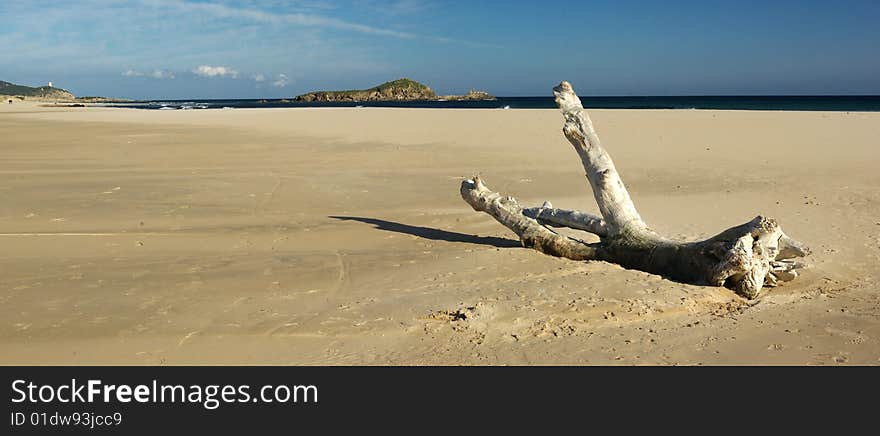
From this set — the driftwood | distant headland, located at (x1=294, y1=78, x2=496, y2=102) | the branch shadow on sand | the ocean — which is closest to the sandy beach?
the branch shadow on sand

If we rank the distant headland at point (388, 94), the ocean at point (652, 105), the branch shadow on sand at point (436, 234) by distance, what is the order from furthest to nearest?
the distant headland at point (388, 94) < the ocean at point (652, 105) < the branch shadow on sand at point (436, 234)

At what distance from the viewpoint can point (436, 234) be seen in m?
8.05

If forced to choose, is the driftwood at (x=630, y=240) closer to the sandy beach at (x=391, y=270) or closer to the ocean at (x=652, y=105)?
the sandy beach at (x=391, y=270)

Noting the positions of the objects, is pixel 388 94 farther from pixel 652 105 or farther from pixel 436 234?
pixel 436 234

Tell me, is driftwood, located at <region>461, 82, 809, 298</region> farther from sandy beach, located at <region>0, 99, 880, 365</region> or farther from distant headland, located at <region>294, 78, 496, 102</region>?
distant headland, located at <region>294, 78, 496, 102</region>

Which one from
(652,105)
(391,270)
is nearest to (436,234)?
(391,270)

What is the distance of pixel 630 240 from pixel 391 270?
221cm

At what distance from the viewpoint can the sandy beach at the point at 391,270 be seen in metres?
4.38

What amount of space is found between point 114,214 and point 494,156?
9.39m

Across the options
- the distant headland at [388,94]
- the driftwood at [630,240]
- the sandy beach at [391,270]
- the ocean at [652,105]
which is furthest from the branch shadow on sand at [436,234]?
the distant headland at [388,94]

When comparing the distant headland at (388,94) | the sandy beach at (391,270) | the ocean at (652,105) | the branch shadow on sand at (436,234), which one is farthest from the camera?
the distant headland at (388,94)

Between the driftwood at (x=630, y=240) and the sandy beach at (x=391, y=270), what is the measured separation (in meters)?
0.19
